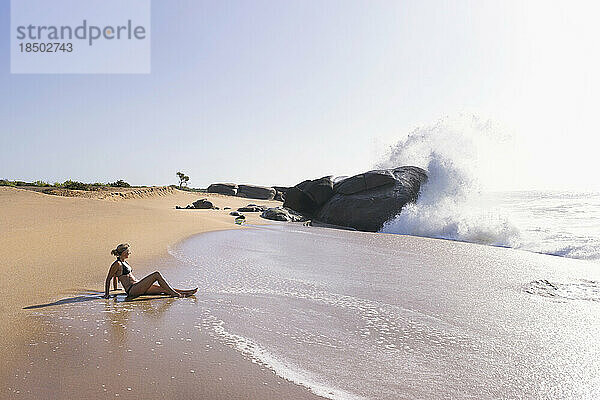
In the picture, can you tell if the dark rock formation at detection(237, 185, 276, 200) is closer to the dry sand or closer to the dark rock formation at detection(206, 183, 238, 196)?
the dark rock formation at detection(206, 183, 238, 196)

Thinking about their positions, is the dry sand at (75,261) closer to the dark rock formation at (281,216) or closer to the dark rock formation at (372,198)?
the dark rock formation at (281,216)

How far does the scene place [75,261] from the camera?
26.8 ft

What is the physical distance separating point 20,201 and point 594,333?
16.5 metres

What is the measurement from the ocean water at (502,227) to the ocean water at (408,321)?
8.25 feet

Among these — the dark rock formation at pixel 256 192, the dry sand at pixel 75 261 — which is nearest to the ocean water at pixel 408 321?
the dry sand at pixel 75 261

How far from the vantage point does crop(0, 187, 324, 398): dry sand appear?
3.37 metres

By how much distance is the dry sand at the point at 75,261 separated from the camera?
337 centimetres

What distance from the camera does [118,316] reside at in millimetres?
5035

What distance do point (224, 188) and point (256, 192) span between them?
3462mm

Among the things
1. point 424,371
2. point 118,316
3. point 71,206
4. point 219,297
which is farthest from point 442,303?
point 71,206

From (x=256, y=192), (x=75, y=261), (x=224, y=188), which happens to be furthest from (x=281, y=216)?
(x=224, y=188)

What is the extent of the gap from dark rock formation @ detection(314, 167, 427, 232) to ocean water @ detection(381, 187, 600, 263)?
58 cm

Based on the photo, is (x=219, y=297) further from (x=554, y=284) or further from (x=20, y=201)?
(x=20, y=201)

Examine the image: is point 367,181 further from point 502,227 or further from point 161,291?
point 161,291
